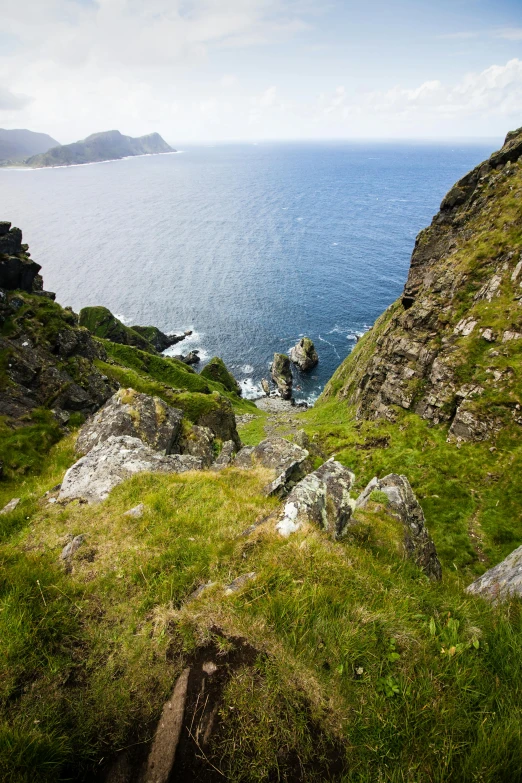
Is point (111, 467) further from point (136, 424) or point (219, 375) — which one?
Result: point (219, 375)

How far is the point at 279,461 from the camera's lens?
16.9 meters

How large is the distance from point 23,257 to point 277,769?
55.5m

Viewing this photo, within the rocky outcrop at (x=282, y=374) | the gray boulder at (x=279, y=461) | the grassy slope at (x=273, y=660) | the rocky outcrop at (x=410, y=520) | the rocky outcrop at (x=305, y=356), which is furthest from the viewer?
the rocky outcrop at (x=305, y=356)

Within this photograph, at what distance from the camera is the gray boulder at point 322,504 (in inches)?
382

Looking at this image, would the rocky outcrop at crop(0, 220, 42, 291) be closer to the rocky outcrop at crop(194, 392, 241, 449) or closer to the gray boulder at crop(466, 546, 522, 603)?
the rocky outcrop at crop(194, 392, 241, 449)

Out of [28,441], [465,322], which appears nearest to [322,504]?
[28,441]

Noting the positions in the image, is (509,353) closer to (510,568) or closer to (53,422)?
(510,568)

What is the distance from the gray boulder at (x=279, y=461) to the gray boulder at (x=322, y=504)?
2.01 metres

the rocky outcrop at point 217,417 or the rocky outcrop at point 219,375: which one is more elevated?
the rocky outcrop at point 217,417

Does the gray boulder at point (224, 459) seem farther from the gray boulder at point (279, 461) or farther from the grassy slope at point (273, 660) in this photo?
the grassy slope at point (273, 660)

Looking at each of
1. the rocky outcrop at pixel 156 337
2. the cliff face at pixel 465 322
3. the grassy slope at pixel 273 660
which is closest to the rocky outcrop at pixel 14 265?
the grassy slope at pixel 273 660

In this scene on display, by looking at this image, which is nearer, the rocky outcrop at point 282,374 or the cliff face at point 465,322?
the cliff face at point 465,322

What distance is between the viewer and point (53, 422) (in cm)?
2420

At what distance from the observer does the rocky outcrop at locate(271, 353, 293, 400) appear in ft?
286
